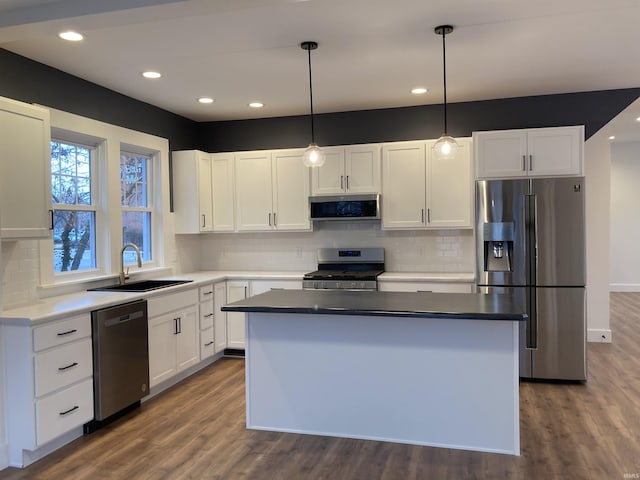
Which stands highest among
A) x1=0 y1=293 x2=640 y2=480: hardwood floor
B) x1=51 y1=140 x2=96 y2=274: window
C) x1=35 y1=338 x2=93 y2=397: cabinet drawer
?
x1=51 y1=140 x2=96 y2=274: window

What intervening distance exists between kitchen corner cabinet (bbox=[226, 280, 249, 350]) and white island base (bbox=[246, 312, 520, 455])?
179 cm

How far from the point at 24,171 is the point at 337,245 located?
10.3 ft

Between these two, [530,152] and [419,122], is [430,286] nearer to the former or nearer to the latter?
[530,152]

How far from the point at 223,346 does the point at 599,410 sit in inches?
132

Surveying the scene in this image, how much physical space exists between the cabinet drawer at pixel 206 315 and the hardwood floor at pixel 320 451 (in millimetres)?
907

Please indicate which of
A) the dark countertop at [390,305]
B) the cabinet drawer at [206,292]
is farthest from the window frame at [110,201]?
the dark countertop at [390,305]

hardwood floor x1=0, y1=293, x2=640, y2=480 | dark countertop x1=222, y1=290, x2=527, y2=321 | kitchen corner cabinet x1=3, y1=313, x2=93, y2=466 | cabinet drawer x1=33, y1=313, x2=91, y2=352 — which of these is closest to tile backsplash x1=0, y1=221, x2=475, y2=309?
hardwood floor x1=0, y1=293, x2=640, y2=480

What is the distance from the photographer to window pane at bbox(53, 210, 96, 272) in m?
3.86

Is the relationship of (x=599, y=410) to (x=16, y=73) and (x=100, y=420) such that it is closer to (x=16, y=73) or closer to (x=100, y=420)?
(x=100, y=420)

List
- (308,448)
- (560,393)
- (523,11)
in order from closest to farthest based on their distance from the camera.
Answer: (523,11) → (308,448) → (560,393)

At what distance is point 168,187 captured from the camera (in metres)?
5.21

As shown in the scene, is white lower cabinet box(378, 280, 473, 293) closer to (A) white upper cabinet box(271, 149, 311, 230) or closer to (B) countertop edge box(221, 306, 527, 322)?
(A) white upper cabinet box(271, 149, 311, 230)

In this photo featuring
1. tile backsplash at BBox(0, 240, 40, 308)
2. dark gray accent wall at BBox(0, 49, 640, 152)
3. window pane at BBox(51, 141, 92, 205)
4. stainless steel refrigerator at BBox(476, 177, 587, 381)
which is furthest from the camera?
stainless steel refrigerator at BBox(476, 177, 587, 381)

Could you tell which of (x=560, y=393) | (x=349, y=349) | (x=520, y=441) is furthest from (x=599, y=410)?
(x=349, y=349)
